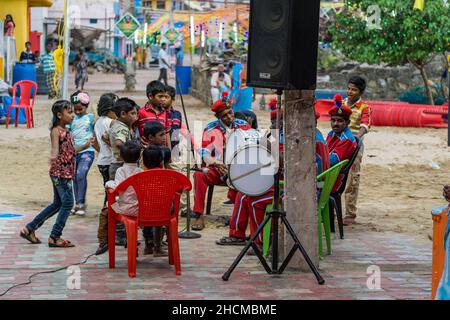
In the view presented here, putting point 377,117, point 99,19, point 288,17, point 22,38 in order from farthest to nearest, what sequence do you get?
point 99,19
point 22,38
point 377,117
point 288,17

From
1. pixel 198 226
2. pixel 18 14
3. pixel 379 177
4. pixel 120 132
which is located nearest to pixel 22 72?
pixel 18 14

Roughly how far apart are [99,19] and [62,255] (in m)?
47.0

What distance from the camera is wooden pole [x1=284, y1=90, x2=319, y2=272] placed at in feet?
25.9

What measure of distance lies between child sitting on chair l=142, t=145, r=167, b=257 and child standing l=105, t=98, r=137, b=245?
1.25ft

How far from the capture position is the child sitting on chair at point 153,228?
7957 mm

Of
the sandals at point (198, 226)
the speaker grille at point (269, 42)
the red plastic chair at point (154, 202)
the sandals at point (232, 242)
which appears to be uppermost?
the speaker grille at point (269, 42)

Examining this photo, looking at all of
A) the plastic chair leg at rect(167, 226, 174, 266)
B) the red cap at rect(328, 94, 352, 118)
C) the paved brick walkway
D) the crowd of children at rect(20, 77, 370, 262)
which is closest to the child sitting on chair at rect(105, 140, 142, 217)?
the crowd of children at rect(20, 77, 370, 262)

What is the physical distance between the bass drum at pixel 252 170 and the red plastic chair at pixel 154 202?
0.63m

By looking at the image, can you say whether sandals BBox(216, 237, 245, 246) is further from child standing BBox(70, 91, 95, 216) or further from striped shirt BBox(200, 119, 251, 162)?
child standing BBox(70, 91, 95, 216)

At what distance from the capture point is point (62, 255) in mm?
8383

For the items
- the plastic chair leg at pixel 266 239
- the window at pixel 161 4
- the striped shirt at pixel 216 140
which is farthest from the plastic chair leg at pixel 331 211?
the window at pixel 161 4

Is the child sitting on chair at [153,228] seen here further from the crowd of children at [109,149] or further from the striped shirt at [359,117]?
the striped shirt at [359,117]
